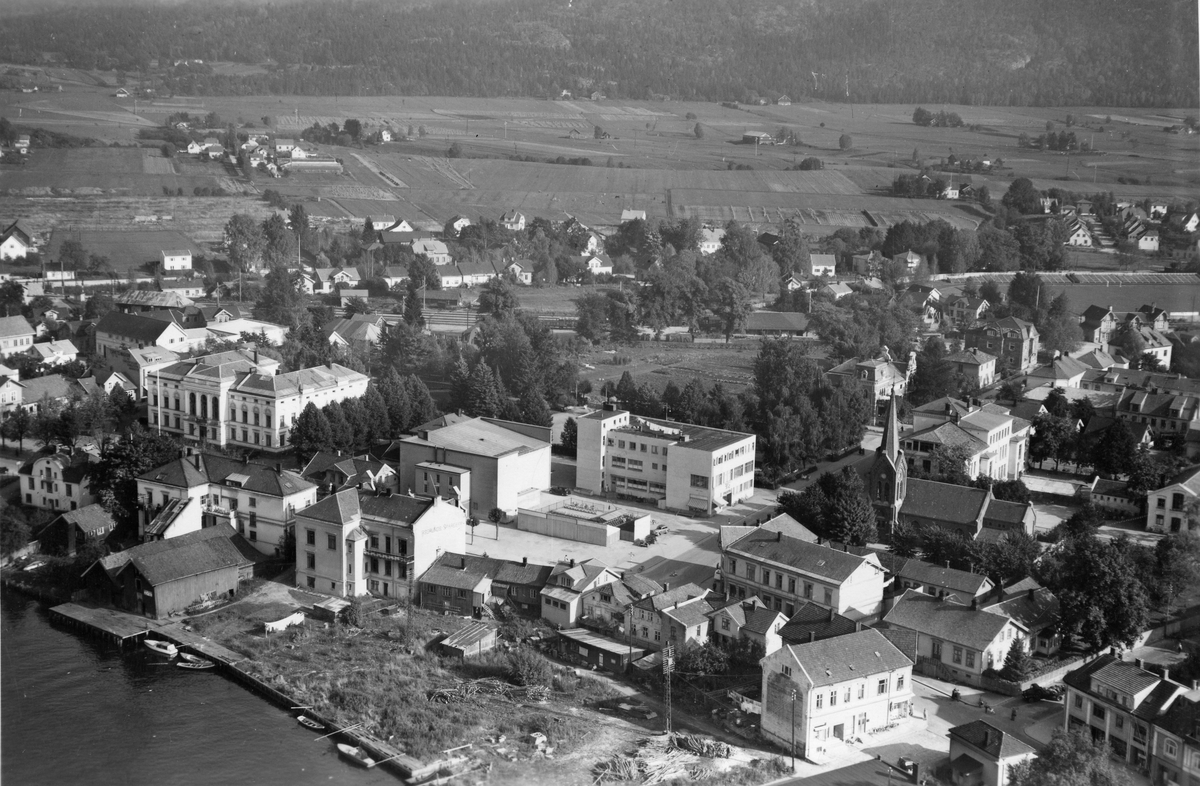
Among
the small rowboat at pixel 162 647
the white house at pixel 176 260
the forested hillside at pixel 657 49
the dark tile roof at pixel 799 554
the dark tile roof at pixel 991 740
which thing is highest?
the forested hillside at pixel 657 49

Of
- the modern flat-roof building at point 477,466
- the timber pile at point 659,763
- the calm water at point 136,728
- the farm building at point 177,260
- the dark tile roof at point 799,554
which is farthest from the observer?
the farm building at point 177,260

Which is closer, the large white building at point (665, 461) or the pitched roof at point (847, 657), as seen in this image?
the pitched roof at point (847, 657)

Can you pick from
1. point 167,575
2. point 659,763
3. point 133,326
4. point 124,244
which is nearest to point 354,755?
point 659,763

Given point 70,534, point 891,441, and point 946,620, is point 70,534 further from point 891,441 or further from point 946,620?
point 946,620

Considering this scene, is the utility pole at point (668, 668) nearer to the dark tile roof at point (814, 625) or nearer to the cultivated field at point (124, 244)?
the dark tile roof at point (814, 625)

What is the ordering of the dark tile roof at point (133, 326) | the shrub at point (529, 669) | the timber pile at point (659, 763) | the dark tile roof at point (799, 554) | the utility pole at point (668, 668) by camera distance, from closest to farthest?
1. the timber pile at point (659, 763)
2. the utility pole at point (668, 668)
3. the shrub at point (529, 669)
4. the dark tile roof at point (799, 554)
5. the dark tile roof at point (133, 326)

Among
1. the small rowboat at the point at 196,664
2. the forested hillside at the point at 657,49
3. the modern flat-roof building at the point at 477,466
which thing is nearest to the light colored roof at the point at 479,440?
the modern flat-roof building at the point at 477,466

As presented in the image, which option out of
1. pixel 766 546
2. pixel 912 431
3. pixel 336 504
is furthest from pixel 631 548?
pixel 912 431
